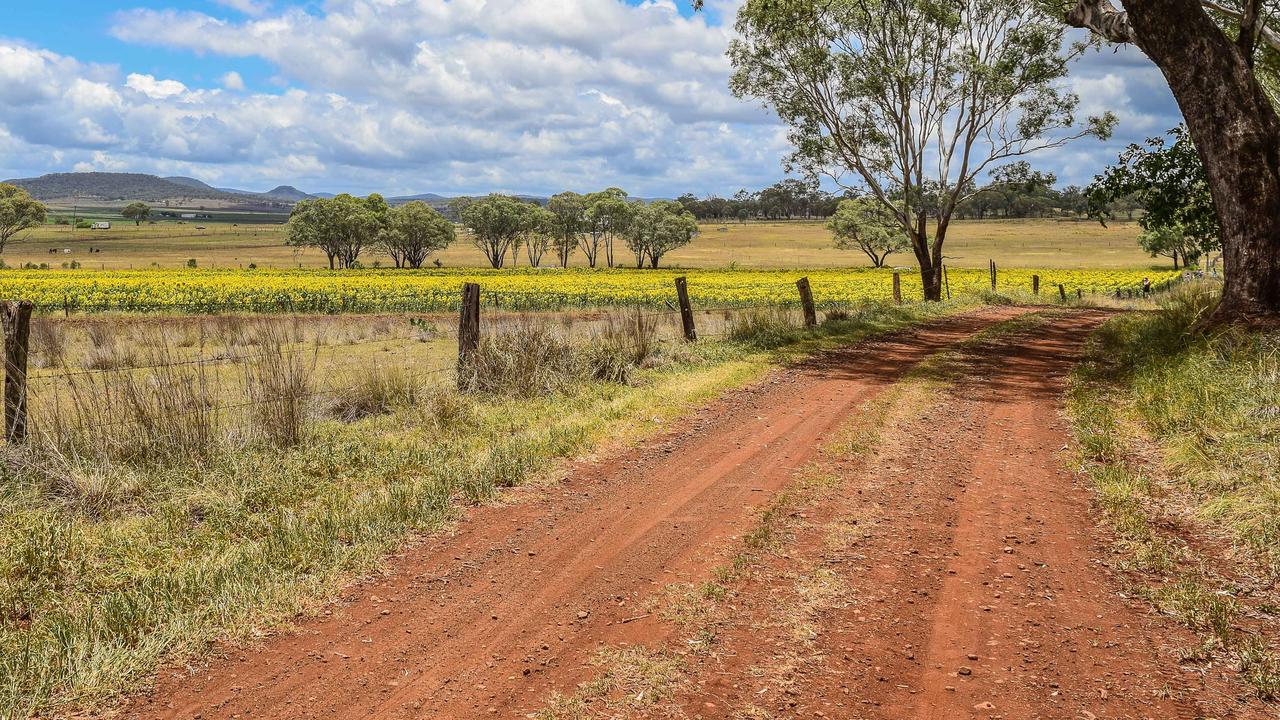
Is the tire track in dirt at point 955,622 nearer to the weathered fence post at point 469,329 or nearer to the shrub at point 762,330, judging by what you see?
the weathered fence post at point 469,329

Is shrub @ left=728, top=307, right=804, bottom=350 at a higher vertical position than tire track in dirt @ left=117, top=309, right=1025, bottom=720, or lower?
higher

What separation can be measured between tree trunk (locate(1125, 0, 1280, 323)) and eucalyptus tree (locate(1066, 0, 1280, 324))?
0.01 meters

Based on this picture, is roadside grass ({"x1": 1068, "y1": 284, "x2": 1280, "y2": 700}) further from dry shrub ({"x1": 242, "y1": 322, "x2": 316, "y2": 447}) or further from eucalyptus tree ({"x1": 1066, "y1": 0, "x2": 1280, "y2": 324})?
dry shrub ({"x1": 242, "y1": 322, "x2": 316, "y2": 447})

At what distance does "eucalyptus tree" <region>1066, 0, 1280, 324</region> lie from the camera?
448 inches

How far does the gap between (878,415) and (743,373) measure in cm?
346

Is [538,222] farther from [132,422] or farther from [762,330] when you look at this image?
[132,422]

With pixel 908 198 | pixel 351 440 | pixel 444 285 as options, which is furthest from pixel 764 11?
pixel 444 285

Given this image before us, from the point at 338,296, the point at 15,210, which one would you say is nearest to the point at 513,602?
the point at 338,296

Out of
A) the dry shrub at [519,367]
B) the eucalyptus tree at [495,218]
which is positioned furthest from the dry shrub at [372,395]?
the eucalyptus tree at [495,218]

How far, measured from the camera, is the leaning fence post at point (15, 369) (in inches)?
325

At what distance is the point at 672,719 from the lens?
12.8 ft

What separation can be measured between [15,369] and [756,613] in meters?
8.04

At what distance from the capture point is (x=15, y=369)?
841 centimetres

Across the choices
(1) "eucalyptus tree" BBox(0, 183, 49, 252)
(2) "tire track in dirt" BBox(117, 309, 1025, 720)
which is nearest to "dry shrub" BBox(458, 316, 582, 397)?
(2) "tire track in dirt" BBox(117, 309, 1025, 720)
